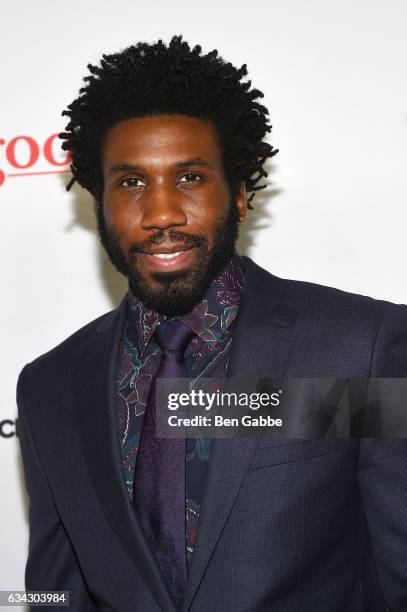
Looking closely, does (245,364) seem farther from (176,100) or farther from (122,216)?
(176,100)

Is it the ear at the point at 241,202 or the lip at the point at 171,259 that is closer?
the lip at the point at 171,259

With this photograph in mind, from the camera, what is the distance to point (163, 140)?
1.54 meters

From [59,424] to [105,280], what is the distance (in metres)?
0.69

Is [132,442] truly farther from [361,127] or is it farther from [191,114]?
[361,127]

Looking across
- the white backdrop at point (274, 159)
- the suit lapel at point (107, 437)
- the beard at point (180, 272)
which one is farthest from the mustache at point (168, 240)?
the white backdrop at point (274, 159)

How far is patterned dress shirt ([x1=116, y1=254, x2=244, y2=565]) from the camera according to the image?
1.53 m

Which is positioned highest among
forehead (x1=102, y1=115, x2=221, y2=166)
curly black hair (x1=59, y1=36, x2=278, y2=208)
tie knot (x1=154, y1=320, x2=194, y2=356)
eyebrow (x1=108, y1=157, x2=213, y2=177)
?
curly black hair (x1=59, y1=36, x2=278, y2=208)

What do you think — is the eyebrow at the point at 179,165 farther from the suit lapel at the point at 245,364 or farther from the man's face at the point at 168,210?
the suit lapel at the point at 245,364

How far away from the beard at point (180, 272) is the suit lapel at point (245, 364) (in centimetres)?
9

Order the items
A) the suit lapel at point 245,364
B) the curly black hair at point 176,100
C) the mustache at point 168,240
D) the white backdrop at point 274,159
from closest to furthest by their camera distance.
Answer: the suit lapel at point 245,364 < the mustache at point 168,240 < the curly black hair at point 176,100 < the white backdrop at point 274,159

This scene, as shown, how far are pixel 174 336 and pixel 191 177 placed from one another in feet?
0.95

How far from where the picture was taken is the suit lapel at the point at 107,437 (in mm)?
1431

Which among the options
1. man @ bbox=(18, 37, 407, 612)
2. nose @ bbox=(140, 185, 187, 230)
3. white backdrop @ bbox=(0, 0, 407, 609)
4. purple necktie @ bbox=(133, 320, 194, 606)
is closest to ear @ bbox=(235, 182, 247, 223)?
man @ bbox=(18, 37, 407, 612)

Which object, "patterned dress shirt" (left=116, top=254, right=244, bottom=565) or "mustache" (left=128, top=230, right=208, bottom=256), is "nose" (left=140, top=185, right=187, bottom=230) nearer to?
"mustache" (left=128, top=230, right=208, bottom=256)
